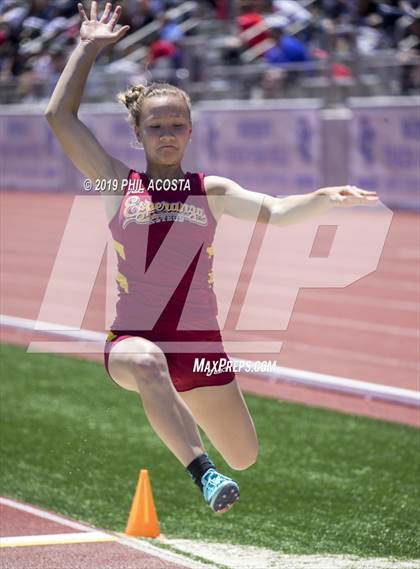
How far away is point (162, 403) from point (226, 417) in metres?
0.63

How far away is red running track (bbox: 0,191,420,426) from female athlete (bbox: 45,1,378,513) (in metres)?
3.44

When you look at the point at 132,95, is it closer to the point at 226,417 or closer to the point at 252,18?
the point at 226,417

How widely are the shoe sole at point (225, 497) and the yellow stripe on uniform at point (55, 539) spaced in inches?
67.2

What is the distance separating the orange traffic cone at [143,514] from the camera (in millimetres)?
5754

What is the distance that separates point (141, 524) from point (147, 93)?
2.25m

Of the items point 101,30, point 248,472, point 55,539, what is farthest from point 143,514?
point 101,30

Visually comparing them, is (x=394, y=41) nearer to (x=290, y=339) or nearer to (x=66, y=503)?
(x=290, y=339)

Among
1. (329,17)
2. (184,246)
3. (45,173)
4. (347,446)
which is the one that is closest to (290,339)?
(347,446)

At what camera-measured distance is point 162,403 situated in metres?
4.30

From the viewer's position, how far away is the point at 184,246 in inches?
186

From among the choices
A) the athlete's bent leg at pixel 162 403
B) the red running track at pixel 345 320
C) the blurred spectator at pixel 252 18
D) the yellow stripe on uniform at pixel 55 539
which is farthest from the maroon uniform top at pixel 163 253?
the blurred spectator at pixel 252 18

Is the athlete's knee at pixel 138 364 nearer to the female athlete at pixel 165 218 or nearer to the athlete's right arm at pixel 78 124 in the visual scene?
the female athlete at pixel 165 218

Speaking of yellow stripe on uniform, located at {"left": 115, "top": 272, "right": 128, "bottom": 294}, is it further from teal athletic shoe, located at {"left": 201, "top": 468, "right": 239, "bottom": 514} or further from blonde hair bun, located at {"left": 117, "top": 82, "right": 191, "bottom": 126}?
teal athletic shoe, located at {"left": 201, "top": 468, "right": 239, "bottom": 514}

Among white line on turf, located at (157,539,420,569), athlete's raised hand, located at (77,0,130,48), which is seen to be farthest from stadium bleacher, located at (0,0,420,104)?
white line on turf, located at (157,539,420,569)
